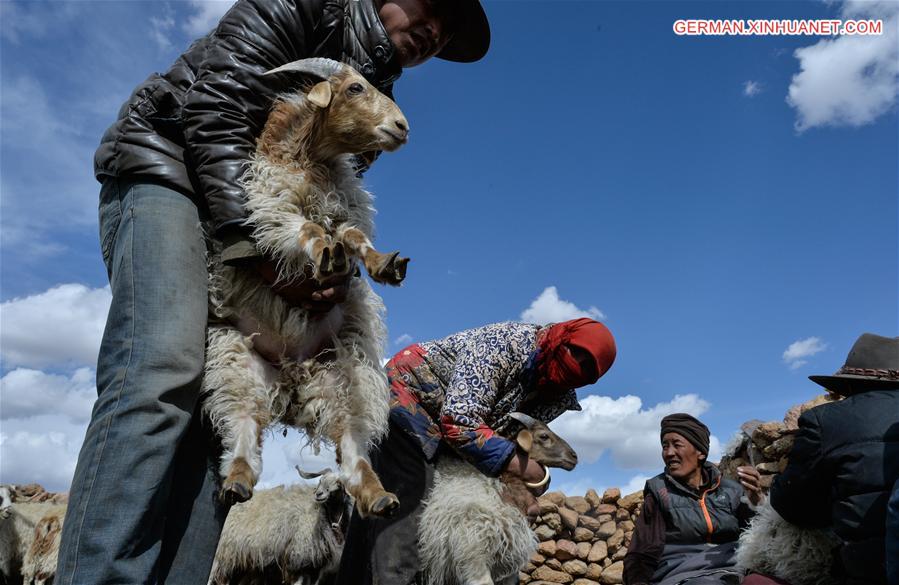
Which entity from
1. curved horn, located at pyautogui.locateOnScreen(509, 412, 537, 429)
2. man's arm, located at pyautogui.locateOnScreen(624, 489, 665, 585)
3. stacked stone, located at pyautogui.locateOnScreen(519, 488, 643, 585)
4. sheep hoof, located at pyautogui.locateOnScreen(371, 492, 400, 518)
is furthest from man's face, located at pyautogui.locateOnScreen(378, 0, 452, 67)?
stacked stone, located at pyautogui.locateOnScreen(519, 488, 643, 585)

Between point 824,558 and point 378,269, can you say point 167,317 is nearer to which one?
point 378,269

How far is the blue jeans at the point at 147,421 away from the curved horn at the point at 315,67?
59 centimetres

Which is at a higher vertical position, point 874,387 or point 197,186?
point 197,186

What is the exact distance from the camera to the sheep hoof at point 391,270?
2.07m

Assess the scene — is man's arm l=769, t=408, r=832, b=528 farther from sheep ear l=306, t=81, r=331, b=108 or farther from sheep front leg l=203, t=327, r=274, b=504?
sheep ear l=306, t=81, r=331, b=108

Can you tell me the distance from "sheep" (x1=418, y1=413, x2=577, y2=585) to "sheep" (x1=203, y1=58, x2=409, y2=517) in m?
1.18

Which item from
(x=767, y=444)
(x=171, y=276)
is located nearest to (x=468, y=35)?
(x=171, y=276)

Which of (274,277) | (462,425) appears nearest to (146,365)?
(274,277)

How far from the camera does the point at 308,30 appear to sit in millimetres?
2490

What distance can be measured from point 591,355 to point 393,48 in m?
1.80

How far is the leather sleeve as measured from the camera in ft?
7.13

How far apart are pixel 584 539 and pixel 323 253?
7676 mm

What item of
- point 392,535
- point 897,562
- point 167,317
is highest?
point 167,317

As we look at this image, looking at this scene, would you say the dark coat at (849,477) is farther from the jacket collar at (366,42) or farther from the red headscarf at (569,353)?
the jacket collar at (366,42)
